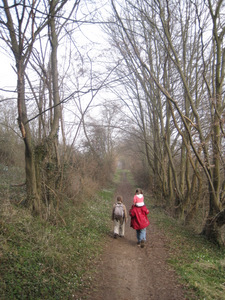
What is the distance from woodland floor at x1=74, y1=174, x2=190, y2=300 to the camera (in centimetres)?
431

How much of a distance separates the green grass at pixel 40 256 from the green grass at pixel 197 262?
2.07 metres

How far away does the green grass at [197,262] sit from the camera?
4562 millimetres

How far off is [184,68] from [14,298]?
1027 cm

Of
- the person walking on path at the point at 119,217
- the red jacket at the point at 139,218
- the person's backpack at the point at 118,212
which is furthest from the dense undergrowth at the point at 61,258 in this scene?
the red jacket at the point at 139,218

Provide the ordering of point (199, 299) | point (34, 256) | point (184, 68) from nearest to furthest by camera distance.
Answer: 1. point (199, 299)
2. point (34, 256)
3. point (184, 68)

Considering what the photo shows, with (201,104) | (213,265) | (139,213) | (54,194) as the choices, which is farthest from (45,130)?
(201,104)

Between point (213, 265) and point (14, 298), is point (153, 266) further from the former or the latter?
point (14, 298)

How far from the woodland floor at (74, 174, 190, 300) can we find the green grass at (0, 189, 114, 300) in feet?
0.98

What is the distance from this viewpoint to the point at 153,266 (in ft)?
18.5

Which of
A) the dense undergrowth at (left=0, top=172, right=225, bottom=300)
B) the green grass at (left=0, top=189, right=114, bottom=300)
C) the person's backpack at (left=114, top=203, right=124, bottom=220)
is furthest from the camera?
the person's backpack at (left=114, top=203, right=124, bottom=220)

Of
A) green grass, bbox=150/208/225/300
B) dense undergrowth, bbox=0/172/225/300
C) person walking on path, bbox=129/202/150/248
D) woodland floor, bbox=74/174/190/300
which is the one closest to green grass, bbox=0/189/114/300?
dense undergrowth, bbox=0/172/225/300

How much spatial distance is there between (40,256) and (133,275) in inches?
78.2

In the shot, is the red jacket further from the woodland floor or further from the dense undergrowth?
the dense undergrowth

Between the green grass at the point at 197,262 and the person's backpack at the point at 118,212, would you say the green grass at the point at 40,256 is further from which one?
the green grass at the point at 197,262
